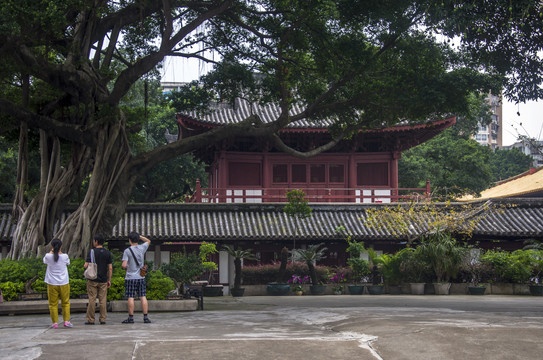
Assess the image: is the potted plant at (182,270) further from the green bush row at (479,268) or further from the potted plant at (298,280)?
the green bush row at (479,268)

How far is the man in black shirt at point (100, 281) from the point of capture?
10836mm

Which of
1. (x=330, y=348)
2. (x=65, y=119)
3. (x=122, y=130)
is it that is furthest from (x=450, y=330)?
(x=65, y=119)

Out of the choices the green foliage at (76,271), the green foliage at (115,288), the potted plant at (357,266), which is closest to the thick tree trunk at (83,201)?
the green foliage at (76,271)

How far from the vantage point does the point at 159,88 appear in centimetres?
4353

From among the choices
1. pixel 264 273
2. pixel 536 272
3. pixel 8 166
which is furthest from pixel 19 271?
pixel 536 272

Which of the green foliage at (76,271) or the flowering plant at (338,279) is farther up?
the green foliage at (76,271)

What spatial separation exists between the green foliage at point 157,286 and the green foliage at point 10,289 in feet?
7.94

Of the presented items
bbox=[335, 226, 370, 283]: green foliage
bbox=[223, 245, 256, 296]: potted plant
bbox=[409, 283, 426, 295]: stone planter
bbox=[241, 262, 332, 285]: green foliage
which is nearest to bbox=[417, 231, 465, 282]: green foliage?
bbox=[409, 283, 426, 295]: stone planter

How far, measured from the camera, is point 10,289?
42.5ft

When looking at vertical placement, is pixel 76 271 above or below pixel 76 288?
above

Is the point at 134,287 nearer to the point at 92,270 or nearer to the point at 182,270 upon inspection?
the point at 92,270

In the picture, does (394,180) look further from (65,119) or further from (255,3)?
(65,119)

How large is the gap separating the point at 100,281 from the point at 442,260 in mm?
13395

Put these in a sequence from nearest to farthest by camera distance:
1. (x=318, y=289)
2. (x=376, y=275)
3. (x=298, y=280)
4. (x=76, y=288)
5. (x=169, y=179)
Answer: (x=76, y=288), (x=318, y=289), (x=376, y=275), (x=298, y=280), (x=169, y=179)
